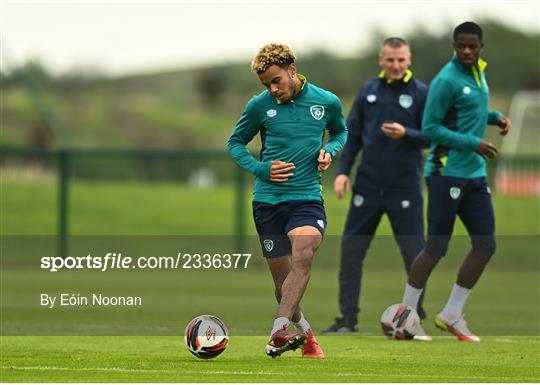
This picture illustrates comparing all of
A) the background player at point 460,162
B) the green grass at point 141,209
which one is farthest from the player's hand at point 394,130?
the green grass at point 141,209

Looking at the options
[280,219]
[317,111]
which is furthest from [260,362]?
[317,111]

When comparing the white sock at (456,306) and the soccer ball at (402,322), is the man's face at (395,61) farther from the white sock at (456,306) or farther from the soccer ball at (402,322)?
the soccer ball at (402,322)

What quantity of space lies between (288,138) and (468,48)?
2603 millimetres

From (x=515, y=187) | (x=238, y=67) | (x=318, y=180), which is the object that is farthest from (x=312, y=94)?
(x=238, y=67)

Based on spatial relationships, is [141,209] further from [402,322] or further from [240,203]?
[402,322]

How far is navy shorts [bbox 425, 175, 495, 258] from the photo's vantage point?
14.1m

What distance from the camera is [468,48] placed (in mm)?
14008

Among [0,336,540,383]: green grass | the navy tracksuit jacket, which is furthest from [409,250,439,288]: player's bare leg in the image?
the navy tracksuit jacket

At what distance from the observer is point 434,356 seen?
495 inches

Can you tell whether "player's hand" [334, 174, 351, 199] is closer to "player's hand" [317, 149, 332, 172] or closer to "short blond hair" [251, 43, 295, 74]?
"player's hand" [317, 149, 332, 172]

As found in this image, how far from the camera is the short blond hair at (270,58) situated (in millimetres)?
11781

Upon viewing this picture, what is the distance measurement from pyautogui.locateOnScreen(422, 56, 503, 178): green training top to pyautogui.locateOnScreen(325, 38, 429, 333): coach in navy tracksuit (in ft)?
2.37

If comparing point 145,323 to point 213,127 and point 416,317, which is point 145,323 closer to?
point 416,317

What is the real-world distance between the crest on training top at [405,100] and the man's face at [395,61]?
7.2 inches
